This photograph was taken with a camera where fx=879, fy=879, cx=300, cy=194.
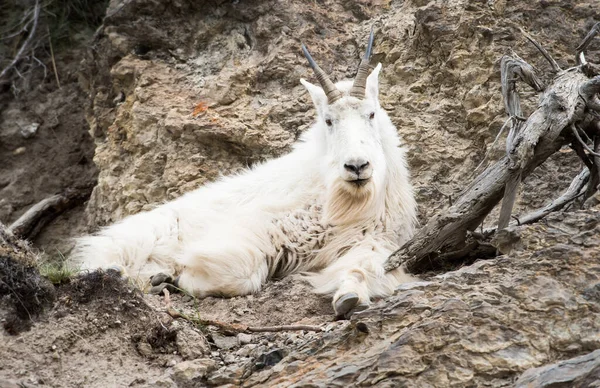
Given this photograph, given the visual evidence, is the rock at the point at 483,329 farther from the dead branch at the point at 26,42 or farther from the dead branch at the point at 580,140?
the dead branch at the point at 26,42

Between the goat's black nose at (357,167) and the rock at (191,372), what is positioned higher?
the goat's black nose at (357,167)

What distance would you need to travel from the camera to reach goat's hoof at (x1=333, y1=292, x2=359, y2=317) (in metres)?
5.33

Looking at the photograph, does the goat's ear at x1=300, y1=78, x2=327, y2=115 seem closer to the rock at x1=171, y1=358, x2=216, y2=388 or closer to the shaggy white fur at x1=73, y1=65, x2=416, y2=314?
the shaggy white fur at x1=73, y1=65, x2=416, y2=314

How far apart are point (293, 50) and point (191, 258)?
3.02m

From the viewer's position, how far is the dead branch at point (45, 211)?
9.55 m

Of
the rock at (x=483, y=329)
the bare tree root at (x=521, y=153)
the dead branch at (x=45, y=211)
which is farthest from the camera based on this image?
the dead branch at (x=45, y=211)

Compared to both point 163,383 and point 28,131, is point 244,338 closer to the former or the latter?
point 163,383

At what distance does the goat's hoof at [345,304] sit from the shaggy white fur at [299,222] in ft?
1.41

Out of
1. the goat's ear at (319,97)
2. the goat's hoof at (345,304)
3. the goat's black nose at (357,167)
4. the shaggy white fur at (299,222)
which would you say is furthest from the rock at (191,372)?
the goat's ear at (319,97)

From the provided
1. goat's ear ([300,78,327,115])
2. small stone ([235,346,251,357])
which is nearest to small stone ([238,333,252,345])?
small stone ([235,346,251,357])

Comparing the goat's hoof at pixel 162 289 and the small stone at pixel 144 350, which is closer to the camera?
the small stone at pixel 144 350

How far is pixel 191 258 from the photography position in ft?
21.3

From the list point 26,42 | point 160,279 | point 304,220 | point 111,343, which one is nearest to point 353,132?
point 304,220

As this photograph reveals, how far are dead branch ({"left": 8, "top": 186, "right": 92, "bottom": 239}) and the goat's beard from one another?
423 centimetres
